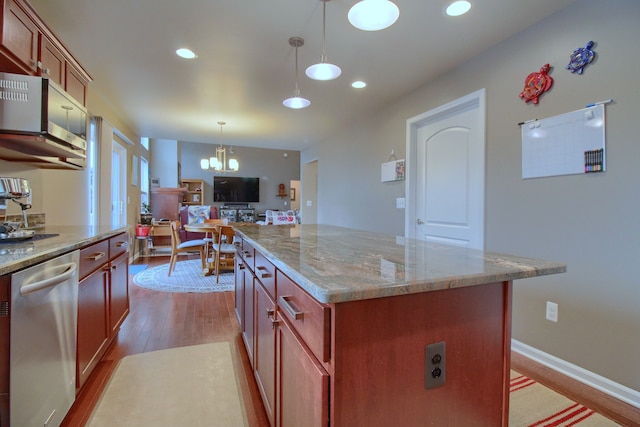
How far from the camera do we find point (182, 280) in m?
4.27

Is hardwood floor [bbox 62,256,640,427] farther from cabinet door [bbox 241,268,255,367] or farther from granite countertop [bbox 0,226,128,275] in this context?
granite countertop [bbox 0,226,128,275]

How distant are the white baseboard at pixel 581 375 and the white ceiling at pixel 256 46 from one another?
7.45 feet

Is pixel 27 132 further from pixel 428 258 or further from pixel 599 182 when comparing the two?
pixel 599 182

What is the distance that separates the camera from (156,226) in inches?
239

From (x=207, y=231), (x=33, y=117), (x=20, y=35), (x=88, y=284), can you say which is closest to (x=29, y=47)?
(x=20, y=35)

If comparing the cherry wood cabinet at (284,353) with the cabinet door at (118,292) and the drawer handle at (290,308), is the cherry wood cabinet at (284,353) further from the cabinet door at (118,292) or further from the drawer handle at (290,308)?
the cabinet door at (118,292)

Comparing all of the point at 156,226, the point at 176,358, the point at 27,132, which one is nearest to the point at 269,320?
the point at 176,358

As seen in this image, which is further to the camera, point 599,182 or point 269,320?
point 599,182

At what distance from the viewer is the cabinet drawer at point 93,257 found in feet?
5.26

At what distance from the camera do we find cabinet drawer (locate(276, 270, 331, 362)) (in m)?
0.78

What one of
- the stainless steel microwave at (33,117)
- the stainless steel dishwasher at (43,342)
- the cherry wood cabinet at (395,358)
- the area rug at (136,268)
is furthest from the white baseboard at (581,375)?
the area rug at (136,268)

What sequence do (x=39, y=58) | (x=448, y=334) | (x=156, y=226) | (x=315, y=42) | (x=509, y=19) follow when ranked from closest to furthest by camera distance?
(x=448, y=334)
(x=39, y=58)
(x=509, y=19)
(x=315, y=42)
(x=156, y=226)

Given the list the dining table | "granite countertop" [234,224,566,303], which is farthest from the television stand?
"granite countertop" [234,224,566,303]

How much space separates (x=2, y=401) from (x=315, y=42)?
2.60 m
